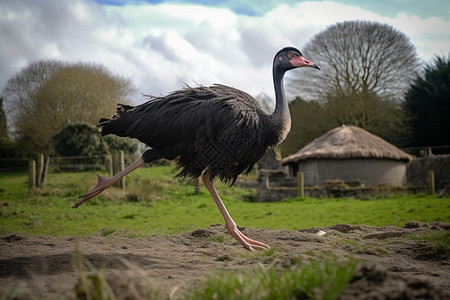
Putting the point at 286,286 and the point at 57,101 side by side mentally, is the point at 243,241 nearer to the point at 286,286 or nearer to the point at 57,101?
the point at 286,286

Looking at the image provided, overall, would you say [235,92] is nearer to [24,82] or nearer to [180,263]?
[180,263]

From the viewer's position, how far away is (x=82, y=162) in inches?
915

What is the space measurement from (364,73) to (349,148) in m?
10.7

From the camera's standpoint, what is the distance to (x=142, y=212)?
1295 cm

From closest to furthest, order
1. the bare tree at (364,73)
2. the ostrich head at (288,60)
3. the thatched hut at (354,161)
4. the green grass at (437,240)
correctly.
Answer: the green grass at (437,240), the ostrich head at (288,60), the thatched hut at (354,161), the bare tree at (364,73)

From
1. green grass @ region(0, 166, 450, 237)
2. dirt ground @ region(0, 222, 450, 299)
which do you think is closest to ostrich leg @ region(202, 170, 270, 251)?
dirt ground @ region(0, 222, 450, 299)

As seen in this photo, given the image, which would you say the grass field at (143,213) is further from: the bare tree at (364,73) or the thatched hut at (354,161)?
the bare tree at (364,73)

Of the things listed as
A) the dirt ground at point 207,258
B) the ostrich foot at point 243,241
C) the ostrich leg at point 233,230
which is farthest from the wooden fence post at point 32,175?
the ostrich foot at point 243,241

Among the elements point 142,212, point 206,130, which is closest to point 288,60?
point 206,130

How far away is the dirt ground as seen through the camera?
2398mm

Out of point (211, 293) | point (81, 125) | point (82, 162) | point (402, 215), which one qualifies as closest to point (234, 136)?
point (211, 293)

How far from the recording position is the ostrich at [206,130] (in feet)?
17.9

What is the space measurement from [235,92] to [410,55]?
32.6m

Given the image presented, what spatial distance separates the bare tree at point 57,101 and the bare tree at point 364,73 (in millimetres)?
15847
